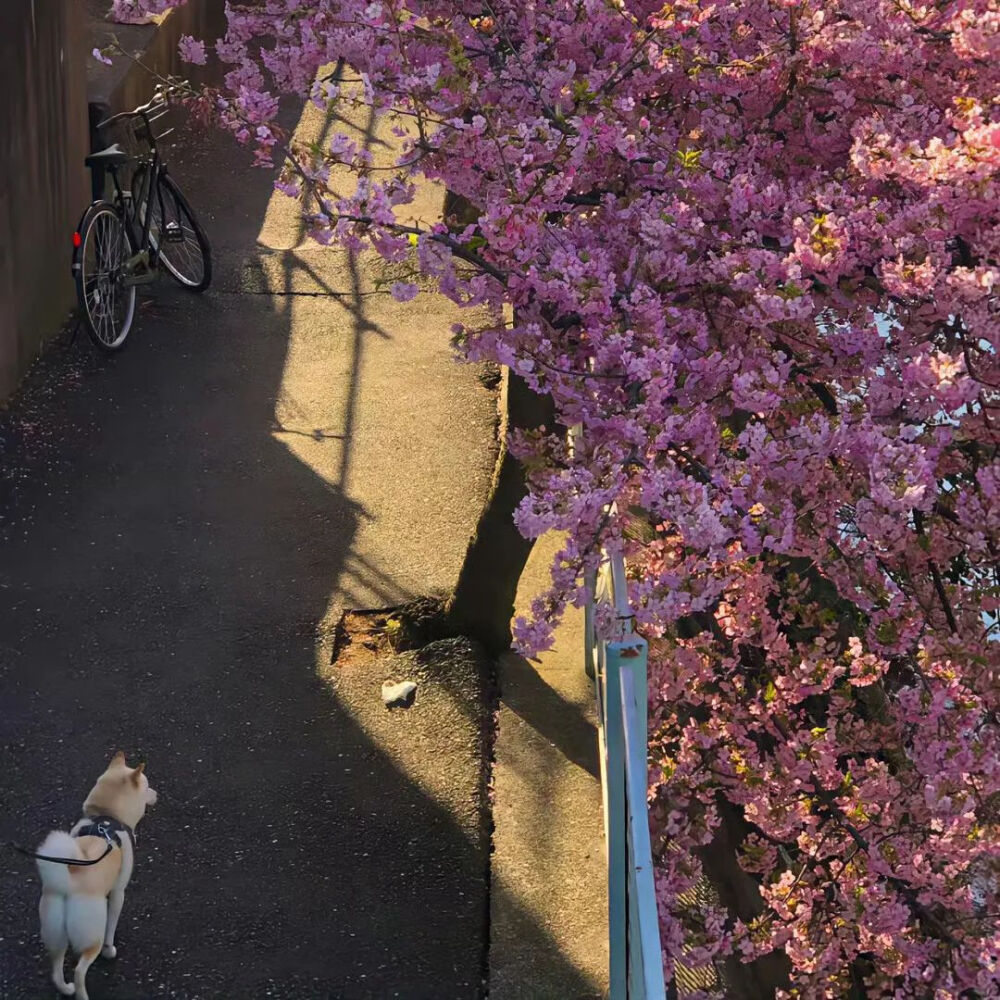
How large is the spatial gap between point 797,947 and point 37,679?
3655 mm

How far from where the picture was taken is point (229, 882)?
197 inches

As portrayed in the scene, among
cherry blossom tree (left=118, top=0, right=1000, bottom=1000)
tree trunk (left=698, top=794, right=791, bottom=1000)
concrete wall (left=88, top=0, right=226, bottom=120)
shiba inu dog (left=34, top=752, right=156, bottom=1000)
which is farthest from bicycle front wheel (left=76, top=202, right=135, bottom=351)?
tree trunk (left=698, top=794, right=791, bottom=1000)

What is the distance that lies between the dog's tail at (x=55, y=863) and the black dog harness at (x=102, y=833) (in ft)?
0.08

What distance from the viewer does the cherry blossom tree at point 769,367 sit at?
3447 millimetres

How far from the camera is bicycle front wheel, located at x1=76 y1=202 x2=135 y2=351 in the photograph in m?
8.76

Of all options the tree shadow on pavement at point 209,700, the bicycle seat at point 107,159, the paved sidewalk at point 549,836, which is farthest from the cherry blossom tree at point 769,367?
the bicycle seat at point 107,159

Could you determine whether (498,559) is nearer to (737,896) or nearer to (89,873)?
(737,896)

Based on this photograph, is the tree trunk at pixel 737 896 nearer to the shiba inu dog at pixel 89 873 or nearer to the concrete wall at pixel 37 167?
the shiba inu dog at pixel 89 873

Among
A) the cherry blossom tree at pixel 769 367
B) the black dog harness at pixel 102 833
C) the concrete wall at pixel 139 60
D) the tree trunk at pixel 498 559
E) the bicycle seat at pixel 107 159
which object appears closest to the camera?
the cherry blossom tree at pixel 769 367

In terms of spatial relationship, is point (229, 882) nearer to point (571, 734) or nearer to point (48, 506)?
point (571, 734)

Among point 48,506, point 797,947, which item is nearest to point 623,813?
point 797,947

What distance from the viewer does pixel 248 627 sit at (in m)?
6.55

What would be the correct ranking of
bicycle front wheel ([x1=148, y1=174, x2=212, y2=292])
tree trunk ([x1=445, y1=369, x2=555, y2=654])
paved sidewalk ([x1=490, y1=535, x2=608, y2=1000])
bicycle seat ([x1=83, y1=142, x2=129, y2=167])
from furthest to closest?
bicycle front wheel ([x1=148, y1=174, x2=212, y2=292])
bicycle seat ([x1=83, y1=142, x2=129, y2=167])
tree trunk ([x1=445, y1=369, x2=555, y2=654])
paved sidewalk ([x1=490, y1=535, x2=608, y2=1000])

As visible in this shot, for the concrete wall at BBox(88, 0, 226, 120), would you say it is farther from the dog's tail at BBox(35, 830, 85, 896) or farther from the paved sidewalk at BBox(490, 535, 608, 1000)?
the dog's tail at BBox(35, 830, 85, 896)
